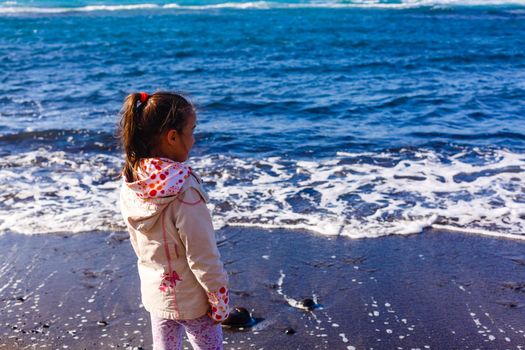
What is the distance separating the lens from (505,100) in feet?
38.6

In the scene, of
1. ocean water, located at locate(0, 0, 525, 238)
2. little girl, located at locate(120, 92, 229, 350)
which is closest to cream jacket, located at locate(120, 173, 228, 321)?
little girl, located at locate(120, 92, 229, 350)

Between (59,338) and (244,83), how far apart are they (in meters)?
10.9

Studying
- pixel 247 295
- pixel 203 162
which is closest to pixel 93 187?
pixel 203 162

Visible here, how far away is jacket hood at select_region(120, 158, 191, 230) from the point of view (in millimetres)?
2320

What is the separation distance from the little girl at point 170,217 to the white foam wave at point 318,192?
10.1 ft

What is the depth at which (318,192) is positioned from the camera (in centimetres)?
673

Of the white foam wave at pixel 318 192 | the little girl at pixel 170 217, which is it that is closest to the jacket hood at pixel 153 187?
the little girl at pixel 170 217

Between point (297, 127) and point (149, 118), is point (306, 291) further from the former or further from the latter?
point (297, 127)

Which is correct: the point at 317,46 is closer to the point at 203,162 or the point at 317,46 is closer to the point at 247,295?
the point at 203,162

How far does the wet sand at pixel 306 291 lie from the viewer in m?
3.72

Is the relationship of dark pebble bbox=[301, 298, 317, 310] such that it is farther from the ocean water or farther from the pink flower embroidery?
the pink flower embroidery

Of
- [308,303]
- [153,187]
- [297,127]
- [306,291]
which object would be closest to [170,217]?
[153,187]

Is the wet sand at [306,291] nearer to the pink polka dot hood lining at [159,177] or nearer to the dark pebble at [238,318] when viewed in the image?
the dark pebble at [238,318]

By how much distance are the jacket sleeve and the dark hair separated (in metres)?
0.26
